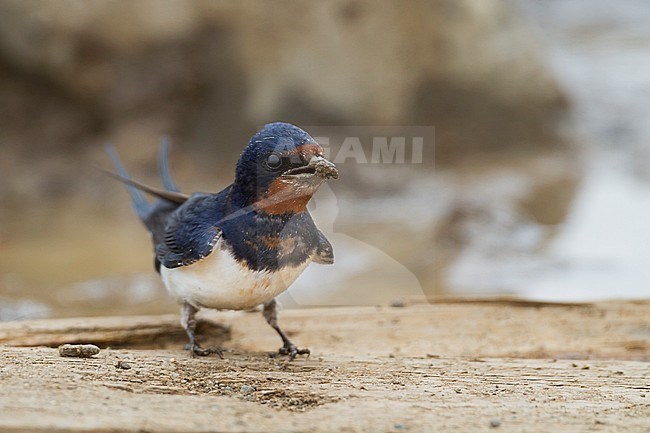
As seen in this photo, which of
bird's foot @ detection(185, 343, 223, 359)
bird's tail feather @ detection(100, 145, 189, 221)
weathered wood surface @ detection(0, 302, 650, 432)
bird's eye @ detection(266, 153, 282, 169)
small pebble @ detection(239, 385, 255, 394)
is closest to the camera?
weathered wood surface @ detection(0, 302, 650, 432)

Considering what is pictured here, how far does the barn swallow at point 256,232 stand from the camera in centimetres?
274

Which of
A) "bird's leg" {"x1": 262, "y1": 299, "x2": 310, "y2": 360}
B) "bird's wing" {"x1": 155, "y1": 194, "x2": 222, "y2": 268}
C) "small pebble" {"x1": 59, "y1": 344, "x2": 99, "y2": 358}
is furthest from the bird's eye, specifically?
"small pebble" {"x1": 59, "y1": 344, "x2": 99, "y2": 358}

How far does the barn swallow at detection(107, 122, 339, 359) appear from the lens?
108 inches

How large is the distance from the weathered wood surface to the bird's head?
554mm

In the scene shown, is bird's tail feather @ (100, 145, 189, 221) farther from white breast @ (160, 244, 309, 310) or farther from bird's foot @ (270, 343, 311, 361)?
bird's foot @ (270, 343, 311, 361)

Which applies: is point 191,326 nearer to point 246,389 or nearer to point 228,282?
point 228,282

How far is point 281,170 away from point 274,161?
37mm

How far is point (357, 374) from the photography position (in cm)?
278

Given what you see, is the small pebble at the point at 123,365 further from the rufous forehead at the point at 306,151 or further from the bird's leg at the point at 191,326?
the rufous forehead at the point at 306,151

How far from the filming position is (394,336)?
12.1 ft

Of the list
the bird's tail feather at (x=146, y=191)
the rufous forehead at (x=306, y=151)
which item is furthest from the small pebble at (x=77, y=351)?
the rufous forehead at (x=306, y=151)

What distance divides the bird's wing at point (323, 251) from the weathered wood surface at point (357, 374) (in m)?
0.36

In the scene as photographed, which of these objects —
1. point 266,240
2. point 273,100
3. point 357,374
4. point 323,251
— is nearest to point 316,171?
point 266,240

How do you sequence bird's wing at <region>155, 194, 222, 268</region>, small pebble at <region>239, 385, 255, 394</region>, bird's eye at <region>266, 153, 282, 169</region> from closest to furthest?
small pebble at <region>239, 385, 255, 394</region> → bird's eye at <region>266, 153, 282, 169</region> → bird's wing at <region>155, 194, 222, 268</region>
